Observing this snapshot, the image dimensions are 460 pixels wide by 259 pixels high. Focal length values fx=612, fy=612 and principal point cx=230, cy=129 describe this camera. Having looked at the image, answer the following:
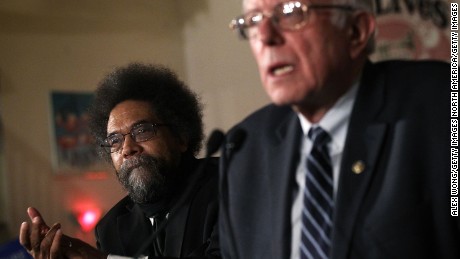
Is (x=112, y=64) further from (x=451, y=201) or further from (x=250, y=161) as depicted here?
(x=451, y=201)

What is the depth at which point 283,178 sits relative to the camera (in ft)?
4.90

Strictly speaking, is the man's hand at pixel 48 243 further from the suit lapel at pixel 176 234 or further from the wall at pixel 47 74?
the wall at pixel 47 74

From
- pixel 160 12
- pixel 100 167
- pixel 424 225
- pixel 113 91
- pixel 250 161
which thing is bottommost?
pixel 100 167

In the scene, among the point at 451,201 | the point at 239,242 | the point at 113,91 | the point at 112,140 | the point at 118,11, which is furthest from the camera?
the point at 118,11

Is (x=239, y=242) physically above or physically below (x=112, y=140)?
below

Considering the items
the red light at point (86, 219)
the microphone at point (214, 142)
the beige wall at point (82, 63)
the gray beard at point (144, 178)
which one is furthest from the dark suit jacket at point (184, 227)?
the red light at point (86, 219)

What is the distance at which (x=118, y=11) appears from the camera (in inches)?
255

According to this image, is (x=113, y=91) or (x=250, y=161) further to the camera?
(x=113, y=91)

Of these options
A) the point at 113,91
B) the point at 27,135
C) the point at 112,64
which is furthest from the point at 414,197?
the point at 112,64

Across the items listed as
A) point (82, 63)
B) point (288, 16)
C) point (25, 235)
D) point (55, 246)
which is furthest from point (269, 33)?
point (82, 63)

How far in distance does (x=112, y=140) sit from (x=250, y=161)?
1.21m

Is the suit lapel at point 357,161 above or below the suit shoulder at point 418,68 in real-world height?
below

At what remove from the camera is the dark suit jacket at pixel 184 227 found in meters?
2.49

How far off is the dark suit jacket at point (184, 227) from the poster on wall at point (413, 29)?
236cm
